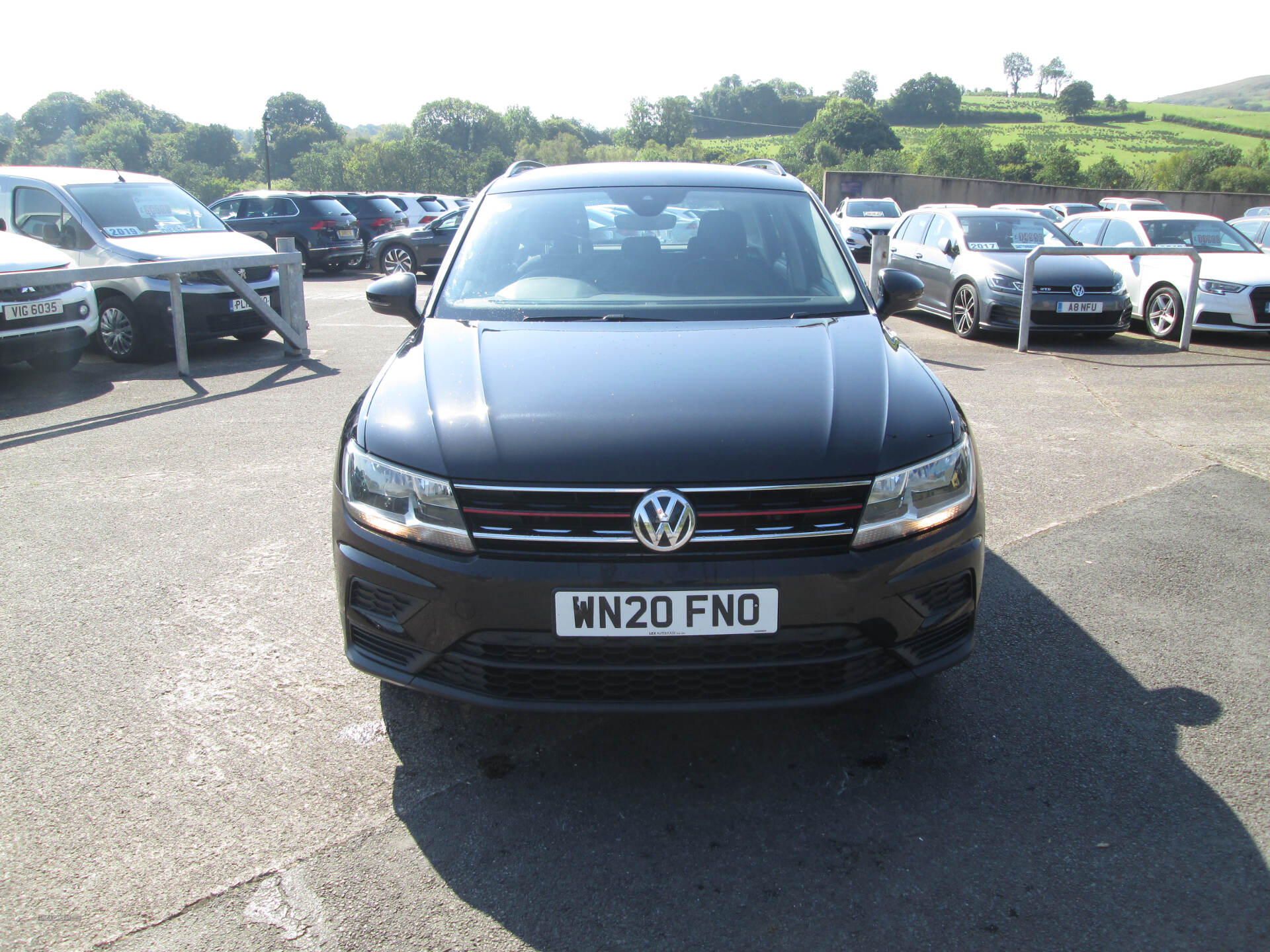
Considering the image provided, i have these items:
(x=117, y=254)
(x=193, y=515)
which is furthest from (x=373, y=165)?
(x=193, y=515)

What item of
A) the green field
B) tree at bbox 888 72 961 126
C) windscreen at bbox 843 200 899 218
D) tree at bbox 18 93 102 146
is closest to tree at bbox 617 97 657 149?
the green field

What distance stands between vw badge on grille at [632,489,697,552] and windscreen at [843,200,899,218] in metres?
24.4

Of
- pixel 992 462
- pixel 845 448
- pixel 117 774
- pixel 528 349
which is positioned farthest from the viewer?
pixel 992 462

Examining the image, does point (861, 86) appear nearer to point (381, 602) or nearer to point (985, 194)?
point (985, 194)

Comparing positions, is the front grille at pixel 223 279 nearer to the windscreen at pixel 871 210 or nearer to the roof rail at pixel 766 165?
A: the roof rail at pixel 766 165

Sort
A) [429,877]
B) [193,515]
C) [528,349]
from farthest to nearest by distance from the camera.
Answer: [193,515], [528,349], [429,877]

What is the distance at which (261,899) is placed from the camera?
7.27 feet

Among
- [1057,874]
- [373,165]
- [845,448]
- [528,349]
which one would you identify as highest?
[373,165]

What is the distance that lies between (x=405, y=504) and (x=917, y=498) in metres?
1.31

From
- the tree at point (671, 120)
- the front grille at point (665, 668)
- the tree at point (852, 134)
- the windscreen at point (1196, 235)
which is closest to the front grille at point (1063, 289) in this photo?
the windscreen at point (1196, 235)

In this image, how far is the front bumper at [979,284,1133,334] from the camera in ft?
34.5

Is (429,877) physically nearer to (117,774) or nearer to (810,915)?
(810,915)

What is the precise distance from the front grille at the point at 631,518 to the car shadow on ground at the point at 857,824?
713mm

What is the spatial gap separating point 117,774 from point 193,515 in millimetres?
2466
